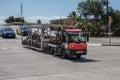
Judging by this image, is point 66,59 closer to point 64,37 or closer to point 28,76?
point 64,37

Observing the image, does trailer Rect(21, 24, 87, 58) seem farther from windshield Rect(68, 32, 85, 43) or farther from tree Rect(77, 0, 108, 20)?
tree Rect(77, 0, 108, 20)

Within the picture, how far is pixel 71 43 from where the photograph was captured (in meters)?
20.8

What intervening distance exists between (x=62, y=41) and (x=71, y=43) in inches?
43.1

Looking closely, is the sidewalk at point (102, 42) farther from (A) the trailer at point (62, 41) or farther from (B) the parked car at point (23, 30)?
(A) the trailer at point (62, 41)

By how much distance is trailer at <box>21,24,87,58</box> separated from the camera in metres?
20.8

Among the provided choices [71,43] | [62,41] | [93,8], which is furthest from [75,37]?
[93,8]

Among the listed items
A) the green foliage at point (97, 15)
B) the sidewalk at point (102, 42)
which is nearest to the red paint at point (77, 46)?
the sidewalk at point (102, 42)

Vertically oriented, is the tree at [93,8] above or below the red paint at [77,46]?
above

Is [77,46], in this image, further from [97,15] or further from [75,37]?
[97,15]

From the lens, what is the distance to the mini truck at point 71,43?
67.9 ft

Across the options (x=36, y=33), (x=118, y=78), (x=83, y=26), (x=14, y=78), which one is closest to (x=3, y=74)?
(x=14, y=78)

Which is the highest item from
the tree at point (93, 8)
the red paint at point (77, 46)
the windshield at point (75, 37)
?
the tree at point (93, 8)

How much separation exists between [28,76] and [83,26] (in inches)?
1843

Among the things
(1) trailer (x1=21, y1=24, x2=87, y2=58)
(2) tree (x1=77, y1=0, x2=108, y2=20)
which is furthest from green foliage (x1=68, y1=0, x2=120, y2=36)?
(1) trailer (x1=21, y1=24, x2=87, y2=58)
